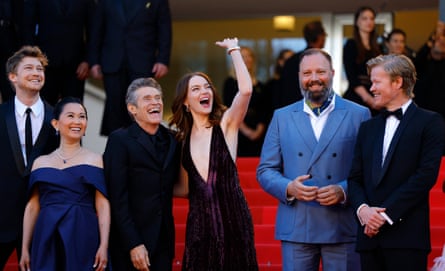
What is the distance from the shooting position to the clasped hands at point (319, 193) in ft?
22.8

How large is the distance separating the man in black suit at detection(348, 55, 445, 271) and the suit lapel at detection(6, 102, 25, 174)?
2306mm

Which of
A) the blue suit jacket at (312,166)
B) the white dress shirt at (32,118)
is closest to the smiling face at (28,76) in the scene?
the white dress shirt at (32,118)

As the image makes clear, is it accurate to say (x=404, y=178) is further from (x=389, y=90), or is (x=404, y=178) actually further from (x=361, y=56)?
(x=361, y=56)

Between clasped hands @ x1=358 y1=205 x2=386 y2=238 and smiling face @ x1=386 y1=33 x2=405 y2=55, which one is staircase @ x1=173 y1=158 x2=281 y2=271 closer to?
smiling face @ x1=386 y1=33 x2=405 y2=55

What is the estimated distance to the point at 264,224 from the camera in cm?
943

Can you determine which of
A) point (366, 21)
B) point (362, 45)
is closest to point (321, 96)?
point (362, 45)

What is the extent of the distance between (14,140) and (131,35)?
2.77 metres

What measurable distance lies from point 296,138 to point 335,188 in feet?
1.53

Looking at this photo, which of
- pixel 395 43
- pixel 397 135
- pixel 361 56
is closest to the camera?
pixel 397 135

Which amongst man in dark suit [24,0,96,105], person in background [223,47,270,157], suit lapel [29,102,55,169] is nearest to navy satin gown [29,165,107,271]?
suit lapel [29,102,55,169]

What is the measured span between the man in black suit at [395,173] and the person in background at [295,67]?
381 centimetres

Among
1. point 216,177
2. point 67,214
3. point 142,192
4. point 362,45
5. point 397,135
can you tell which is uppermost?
point 362,45

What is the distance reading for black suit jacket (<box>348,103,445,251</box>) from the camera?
655cm

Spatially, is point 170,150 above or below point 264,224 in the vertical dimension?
above
